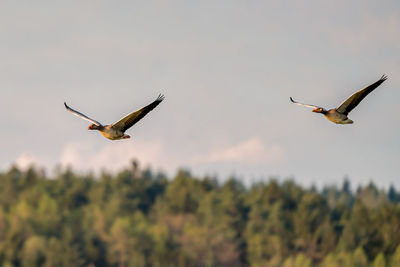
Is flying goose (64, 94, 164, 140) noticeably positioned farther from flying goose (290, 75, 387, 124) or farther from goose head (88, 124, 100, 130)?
flying goose (290, 75, 387, 124)

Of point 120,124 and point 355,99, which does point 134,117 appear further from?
point 355,99

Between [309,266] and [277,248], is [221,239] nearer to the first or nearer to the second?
[277,248]

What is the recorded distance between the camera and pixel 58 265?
18675 centimetres

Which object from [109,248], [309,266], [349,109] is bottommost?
[349,109]

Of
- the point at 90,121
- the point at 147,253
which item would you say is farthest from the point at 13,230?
the point at 90,121

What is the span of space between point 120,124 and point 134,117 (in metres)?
0.62

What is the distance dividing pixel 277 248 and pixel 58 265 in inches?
1909

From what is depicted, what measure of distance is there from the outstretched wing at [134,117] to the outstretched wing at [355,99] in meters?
7.40

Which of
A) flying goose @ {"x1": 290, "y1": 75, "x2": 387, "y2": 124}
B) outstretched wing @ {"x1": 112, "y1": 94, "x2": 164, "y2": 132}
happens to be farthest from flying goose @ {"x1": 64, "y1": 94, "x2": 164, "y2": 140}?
flying goose @ {"x1": 290, "y1": 75, "x2": 387, "y2": 124}

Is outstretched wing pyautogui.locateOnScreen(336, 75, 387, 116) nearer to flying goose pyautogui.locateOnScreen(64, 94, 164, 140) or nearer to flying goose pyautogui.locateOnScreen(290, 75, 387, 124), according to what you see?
flying goose pyautogui.locateOnScreen(290, 75, 387, 124)

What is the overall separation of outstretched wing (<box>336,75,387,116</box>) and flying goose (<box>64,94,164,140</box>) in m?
7.40

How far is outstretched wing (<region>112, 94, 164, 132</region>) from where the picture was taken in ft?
112

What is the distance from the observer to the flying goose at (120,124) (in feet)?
113

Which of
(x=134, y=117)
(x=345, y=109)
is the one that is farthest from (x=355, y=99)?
(x=134, y=117)
